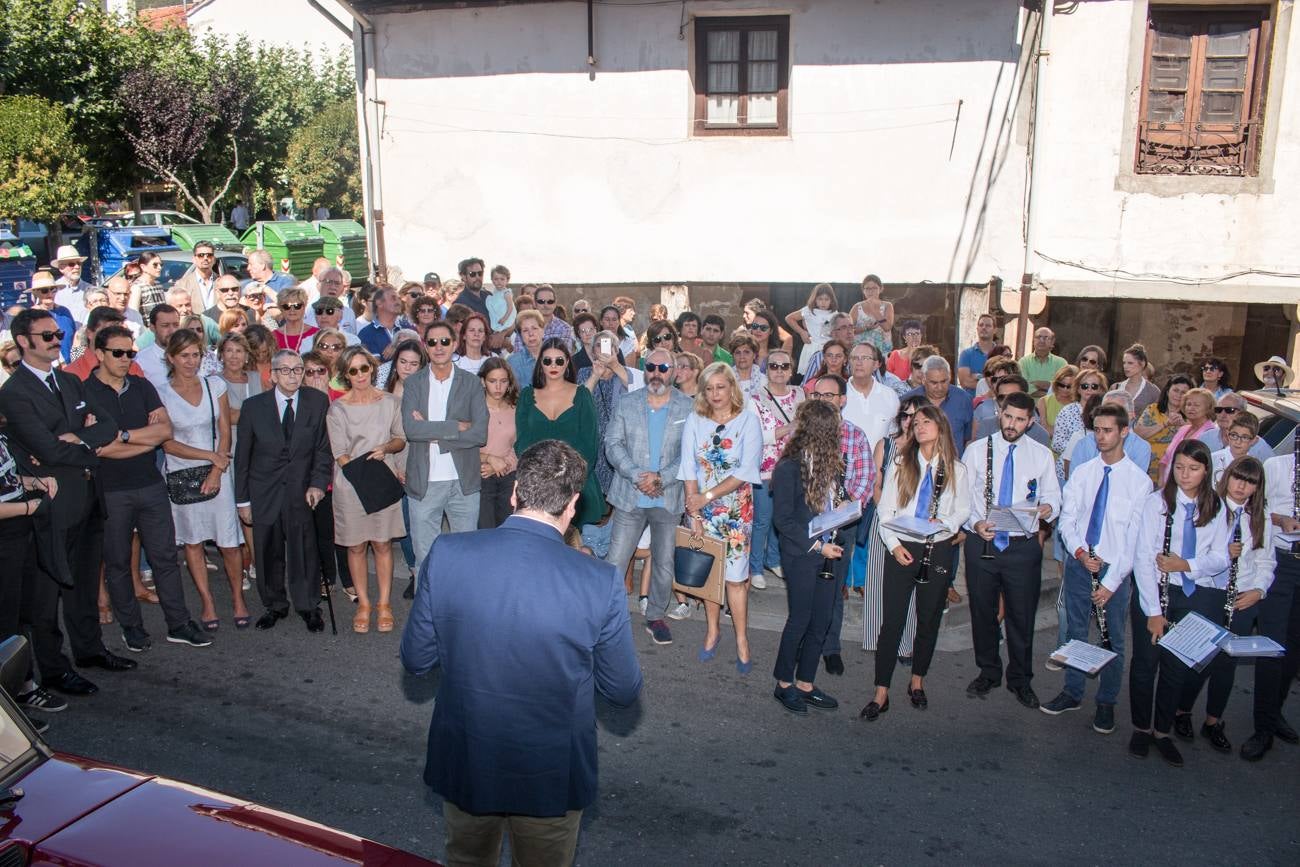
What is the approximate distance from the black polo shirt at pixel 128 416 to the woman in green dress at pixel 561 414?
7.84 ft

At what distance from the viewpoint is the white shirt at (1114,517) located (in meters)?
6.34

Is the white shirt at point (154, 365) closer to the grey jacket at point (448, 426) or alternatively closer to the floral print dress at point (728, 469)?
the grey jacket at point (448, 426)

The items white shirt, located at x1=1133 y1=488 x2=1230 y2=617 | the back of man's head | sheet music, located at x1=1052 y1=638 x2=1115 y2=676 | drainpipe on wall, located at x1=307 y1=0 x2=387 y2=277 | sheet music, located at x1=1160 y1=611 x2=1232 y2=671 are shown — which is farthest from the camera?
drainpipe on wall, located at x1=307 y1=0 x2=387 y2=277

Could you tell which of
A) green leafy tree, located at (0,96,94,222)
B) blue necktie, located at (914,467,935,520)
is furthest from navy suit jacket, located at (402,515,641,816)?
green leafy tree, located at (0,96,94,222)

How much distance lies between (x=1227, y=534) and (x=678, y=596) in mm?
3750

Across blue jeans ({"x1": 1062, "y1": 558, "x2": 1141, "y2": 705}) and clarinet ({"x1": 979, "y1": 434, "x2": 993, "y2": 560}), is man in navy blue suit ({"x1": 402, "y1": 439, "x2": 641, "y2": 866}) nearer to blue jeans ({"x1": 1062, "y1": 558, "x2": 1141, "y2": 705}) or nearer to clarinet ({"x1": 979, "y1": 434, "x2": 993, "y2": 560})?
clarinet ({"x1": 979, "y1": 434, "x2": 993, "y2": 560})

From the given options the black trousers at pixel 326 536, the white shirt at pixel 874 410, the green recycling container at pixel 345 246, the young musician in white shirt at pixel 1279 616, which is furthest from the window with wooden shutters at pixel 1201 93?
the green recycling container at pixel 345 246

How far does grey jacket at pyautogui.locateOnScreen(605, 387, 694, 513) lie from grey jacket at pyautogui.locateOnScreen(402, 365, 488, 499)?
933 mm

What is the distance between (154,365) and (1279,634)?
7523 millimetres

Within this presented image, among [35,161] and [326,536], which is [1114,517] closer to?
[326,536]

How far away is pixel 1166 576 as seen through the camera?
6.10 m

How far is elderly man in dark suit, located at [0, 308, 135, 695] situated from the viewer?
629 centimetres

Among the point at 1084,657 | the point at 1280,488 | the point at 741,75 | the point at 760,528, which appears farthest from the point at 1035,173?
the point at 1084,657

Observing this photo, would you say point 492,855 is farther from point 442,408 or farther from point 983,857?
point 442,408
